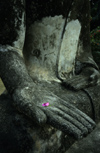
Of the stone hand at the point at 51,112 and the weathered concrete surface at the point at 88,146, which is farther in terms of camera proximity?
the weathered concrete surface at the point at 88,146

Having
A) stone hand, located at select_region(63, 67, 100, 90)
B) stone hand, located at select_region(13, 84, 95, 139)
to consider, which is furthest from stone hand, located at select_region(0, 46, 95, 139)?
stone hand, located at select_region(63, 67, 100, 90)

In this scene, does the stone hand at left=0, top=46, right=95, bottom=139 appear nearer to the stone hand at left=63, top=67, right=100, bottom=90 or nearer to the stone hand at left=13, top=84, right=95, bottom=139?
the stone hand at left=13, top=84, right=95, bottom=139

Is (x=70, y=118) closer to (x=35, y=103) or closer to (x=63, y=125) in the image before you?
(x=63, y=125)

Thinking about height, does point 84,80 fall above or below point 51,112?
below

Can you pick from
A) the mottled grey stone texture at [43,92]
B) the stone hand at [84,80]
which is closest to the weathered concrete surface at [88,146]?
the mottled grey stone texture at [43,92]

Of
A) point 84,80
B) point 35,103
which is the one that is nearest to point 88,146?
point 84,80

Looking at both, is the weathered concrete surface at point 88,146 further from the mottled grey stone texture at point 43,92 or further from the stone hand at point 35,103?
the stone hand at point 35,103
